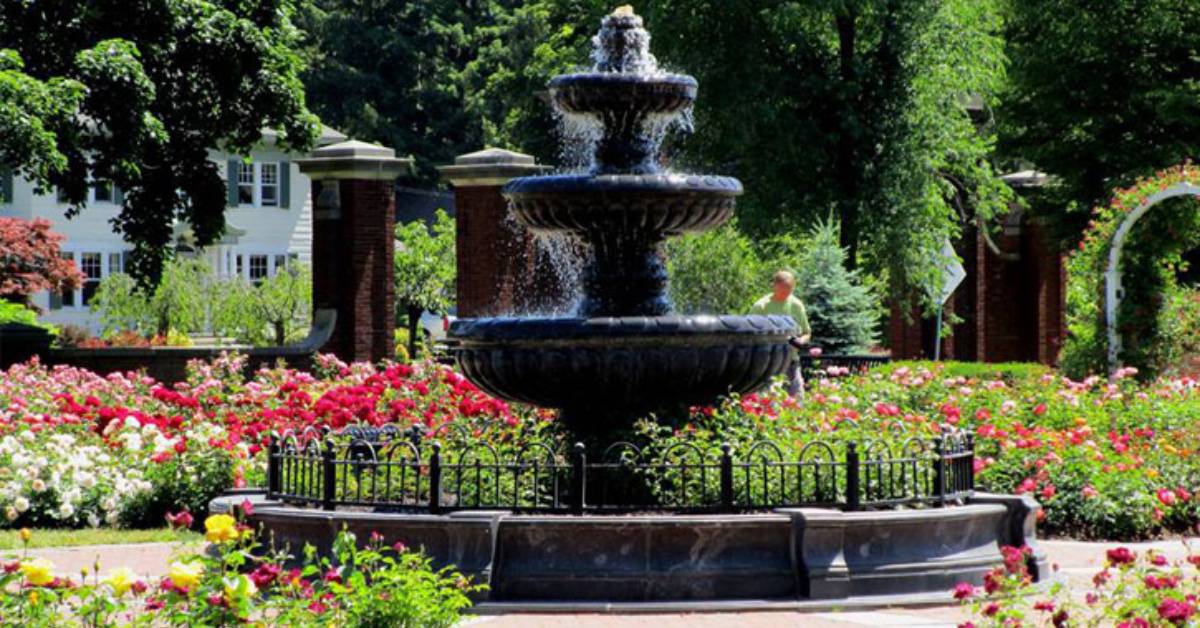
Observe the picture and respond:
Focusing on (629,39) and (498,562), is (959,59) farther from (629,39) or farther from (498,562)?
(498,562)

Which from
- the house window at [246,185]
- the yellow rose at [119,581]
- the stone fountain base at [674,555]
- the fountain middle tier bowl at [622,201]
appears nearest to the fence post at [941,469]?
the stone fountain base at [674,555]

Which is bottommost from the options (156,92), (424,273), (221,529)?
(221,529)

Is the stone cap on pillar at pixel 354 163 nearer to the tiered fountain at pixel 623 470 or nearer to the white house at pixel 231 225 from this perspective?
the tiered fountain at pixel 623 470

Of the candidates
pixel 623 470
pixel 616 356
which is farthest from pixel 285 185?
pixel 616 356

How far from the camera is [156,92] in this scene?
27.1 meters

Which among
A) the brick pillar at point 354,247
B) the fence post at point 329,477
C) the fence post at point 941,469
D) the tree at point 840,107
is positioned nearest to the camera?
the fence post at point 329,477

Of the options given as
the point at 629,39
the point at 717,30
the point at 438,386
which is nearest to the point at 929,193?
the point at 717,30

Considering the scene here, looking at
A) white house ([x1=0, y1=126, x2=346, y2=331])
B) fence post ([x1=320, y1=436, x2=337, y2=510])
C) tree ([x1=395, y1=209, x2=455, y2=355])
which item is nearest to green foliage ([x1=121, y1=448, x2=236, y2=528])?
fence post ([x1=320, y1=436, x2=337, y2=510])

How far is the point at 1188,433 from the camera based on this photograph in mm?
15469

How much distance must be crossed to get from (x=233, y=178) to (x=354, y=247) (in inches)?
1052

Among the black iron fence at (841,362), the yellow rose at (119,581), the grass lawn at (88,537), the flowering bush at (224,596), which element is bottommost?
the grass lawn at (88,537)

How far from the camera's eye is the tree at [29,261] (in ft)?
124

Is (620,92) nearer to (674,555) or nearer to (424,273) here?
(674,555)

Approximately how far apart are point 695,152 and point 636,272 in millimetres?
19892
